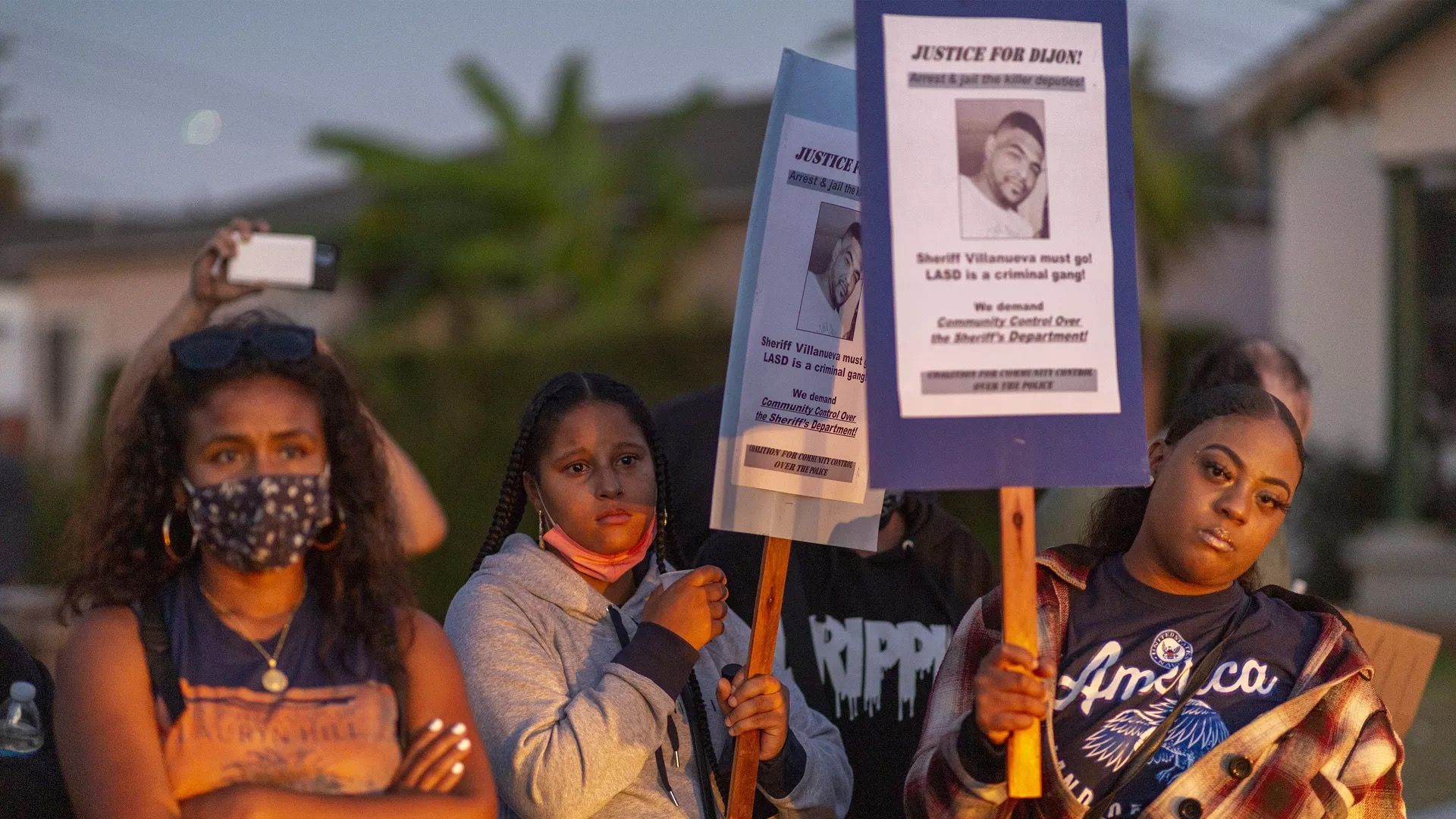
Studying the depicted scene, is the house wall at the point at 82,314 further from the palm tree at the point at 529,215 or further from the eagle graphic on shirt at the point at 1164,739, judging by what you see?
the eagle graphic on shirt at the point at 1164,739

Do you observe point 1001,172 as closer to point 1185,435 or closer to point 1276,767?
point 1185,435

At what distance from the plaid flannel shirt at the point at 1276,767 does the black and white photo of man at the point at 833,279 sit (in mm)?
795

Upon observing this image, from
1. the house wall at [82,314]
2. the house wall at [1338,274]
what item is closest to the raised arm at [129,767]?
the house wall at [1338,274]

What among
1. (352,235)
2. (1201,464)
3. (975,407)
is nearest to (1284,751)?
(1201,464)

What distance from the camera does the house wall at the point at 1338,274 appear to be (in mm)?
13086

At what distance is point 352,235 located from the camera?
64.8 ft

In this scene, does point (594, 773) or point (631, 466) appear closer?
point (594, 773)

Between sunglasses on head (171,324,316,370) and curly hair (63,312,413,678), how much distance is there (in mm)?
15

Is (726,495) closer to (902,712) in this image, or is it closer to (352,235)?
(902,712)

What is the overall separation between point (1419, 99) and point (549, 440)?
9997 millimetres


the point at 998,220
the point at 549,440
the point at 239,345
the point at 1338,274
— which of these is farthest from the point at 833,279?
the point at 1338,274

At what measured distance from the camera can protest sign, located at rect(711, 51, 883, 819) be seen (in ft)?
11.5

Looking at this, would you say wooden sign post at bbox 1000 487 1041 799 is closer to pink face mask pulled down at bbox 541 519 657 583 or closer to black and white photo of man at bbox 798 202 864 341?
black and white photo of man at bbox 798 202 864 341

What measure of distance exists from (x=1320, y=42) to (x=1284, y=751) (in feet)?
32.5
